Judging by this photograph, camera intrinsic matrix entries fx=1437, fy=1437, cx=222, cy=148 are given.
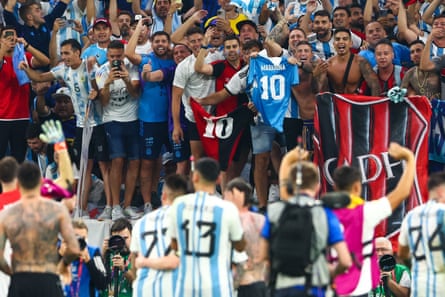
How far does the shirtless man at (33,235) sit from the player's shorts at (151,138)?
5.98m

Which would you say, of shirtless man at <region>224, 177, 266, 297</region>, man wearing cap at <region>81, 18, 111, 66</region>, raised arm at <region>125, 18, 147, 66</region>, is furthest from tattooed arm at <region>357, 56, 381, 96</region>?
shirtless man at <region>224, 177, 266, 297</region>

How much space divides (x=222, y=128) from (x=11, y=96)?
10.9ft

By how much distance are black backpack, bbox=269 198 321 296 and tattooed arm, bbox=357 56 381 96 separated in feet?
21.4

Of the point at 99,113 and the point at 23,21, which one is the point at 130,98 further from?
the point at 23,21

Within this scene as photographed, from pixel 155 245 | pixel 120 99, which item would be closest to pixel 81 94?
pixel 120 99

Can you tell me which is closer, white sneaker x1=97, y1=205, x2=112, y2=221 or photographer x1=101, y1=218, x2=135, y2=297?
photographer x1=101, y1=218, x2=135, y2=297

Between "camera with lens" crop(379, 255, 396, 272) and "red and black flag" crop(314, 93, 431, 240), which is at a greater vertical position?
"red and black flag" crop(314, 93, 431, 240)

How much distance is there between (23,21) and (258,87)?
4778 mm

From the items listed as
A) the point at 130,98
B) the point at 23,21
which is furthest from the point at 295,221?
the point at 23,21

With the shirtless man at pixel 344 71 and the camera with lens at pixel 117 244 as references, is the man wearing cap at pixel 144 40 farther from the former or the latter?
the camera with lens at pixel 117 244

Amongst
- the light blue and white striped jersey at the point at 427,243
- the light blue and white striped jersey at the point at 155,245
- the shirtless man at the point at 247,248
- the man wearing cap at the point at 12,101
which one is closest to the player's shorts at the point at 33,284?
the light blue and white striped jersey at the point at 155,245

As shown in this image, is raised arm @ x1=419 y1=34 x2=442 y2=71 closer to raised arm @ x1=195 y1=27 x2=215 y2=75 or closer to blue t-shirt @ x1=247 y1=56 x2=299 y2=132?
blue t-shirt @ x1=247 y1=56 x2=299 y2=132

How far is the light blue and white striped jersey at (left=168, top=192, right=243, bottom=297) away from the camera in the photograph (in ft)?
46.2

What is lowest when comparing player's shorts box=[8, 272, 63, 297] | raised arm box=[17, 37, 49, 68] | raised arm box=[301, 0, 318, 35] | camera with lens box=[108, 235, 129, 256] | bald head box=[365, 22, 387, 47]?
player's shorts box=[8, 272, 63, 297]
